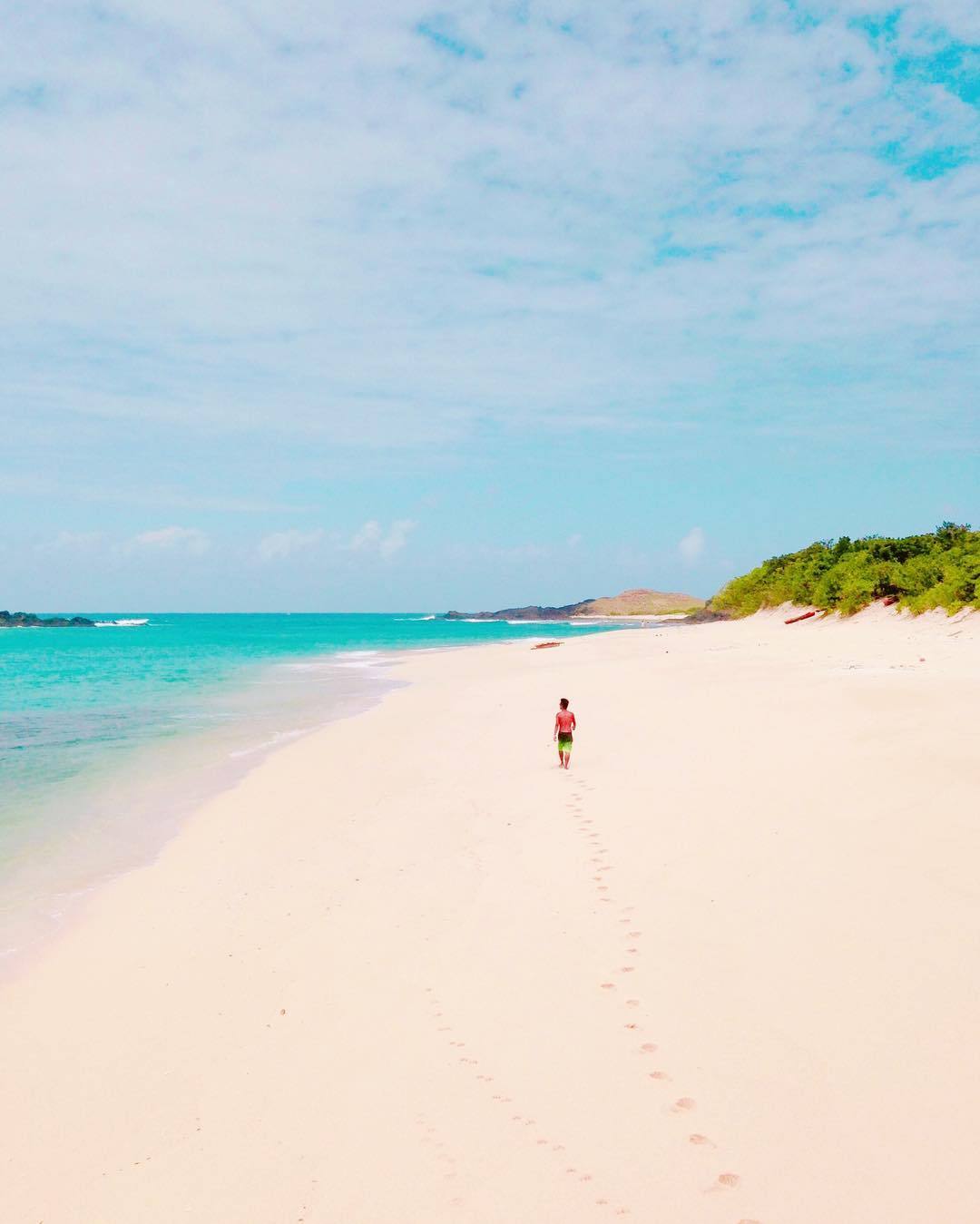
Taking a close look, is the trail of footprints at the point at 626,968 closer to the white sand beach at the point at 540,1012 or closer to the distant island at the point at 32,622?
the white sand beach at the point at 540,1012

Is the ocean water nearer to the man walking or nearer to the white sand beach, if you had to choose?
the white sand beach

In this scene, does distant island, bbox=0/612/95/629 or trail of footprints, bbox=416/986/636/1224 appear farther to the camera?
distant island, bbox=0/612/95/629

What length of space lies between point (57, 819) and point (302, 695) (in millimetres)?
19596

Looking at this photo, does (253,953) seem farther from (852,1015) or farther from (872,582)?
(872,582)

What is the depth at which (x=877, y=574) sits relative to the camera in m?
48.2

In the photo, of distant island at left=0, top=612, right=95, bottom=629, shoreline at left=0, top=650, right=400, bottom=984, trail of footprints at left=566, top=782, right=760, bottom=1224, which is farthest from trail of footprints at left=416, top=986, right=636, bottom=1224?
distant island at left=0, top=612, right=95, bottom=629

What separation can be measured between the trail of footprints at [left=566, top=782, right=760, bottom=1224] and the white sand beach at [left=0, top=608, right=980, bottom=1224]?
0.03 metres

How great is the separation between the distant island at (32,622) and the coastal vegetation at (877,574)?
149 metres

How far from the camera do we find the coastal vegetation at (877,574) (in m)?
38.5

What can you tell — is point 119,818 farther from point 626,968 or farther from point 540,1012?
point 626,968

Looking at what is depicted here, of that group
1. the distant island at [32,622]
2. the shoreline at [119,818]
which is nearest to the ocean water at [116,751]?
the shoreline at [119,818]

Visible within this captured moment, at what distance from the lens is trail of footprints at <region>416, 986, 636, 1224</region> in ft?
14.3

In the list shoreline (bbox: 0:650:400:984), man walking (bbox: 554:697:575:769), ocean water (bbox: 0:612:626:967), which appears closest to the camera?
shoreline (bbox: 0:650:400:984)

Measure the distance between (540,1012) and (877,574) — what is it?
157 feet
